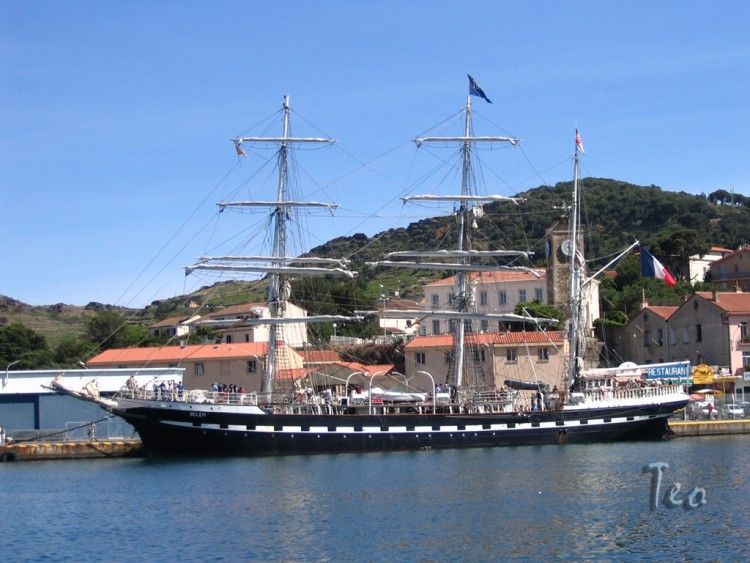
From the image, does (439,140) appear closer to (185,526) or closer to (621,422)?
(621,422)

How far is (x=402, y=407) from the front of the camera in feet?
176

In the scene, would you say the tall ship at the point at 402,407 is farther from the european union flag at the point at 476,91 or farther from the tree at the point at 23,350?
the tree at the point at 23,350

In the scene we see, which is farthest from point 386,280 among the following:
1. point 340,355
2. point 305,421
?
point 305,421

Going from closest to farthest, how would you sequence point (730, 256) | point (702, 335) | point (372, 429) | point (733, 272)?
1. point (372, 429)
2. point (702, 335)
3. point (733, 272)
4. point (730, 256)

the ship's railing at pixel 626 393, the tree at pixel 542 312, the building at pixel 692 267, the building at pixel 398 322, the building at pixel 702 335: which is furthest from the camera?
the building at pixel 692 267

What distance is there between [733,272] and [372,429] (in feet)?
207

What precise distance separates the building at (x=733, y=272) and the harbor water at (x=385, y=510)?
57.5 metres

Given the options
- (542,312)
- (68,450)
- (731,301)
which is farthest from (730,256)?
(68,450)

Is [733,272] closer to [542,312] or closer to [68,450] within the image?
[542,312]

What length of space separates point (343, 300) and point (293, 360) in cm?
3393

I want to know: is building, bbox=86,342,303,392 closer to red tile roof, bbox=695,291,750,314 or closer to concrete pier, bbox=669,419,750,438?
concrete pier, bbox=669,419,750,438

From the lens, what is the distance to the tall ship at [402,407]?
168 ft

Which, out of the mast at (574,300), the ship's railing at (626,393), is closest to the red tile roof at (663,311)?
the mast at (574,300)

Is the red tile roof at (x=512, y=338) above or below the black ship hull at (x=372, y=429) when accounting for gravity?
above
